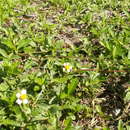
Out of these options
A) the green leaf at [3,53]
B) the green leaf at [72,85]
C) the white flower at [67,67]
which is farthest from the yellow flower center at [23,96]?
the green leaf at [3,53]

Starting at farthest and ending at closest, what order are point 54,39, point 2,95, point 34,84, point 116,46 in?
point 54,39 < point 116,46 < point 34,84 < point 2,95

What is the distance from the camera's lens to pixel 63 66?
3.36m

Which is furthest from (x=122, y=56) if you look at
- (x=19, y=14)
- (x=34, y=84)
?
(x=19, y=14)

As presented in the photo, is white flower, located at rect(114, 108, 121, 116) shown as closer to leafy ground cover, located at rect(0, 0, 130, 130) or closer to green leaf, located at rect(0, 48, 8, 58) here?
leafy ground cover, located at rect(0, 0, 130, 130)

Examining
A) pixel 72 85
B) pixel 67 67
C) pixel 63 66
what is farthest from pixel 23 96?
pixel 63 66

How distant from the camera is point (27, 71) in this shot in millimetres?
3336

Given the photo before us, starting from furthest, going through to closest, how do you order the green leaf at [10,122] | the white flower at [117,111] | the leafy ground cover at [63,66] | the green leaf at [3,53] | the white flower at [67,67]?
the green leaf at [3,53] < the white flower at [67,67] < the white flower at [117,111] < the leafy ground cover at [63,66] < the green leaf at [10,122]

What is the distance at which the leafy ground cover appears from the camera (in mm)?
2762

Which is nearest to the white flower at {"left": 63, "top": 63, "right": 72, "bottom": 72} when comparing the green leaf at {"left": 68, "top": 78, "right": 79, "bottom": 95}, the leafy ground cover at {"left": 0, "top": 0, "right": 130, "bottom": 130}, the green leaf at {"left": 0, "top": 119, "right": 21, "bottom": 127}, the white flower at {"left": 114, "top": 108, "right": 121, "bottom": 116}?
the leafy ground cover at {"left": 0, "top": 0, "right": 130, "bottom": 130}

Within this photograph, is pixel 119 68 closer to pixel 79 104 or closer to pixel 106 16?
pixel 79 104

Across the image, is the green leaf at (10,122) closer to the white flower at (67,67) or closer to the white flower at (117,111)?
the white flower at (67,67)

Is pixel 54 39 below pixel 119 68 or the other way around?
the other way around

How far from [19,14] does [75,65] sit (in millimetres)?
1536

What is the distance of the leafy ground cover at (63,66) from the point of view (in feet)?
9.06
